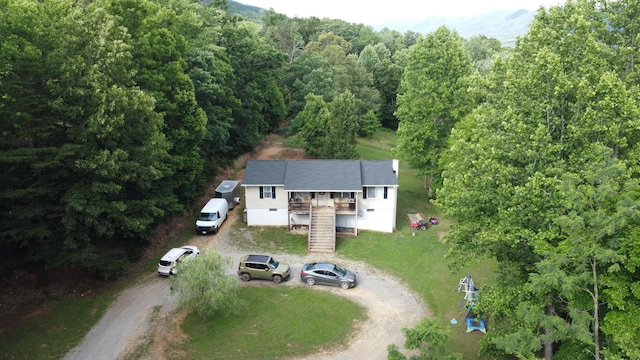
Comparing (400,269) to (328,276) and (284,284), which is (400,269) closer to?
(328,276)

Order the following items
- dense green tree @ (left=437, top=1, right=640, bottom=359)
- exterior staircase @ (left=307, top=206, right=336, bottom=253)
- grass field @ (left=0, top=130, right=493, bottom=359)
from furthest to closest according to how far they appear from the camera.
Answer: exterior staircase @ (left=307, top=206, right=336, bottom=253), grass field @ (left=0, top=130, right=493, bottom=359), dense green tree @ (left=437, top=1, right=640, bottom=359)

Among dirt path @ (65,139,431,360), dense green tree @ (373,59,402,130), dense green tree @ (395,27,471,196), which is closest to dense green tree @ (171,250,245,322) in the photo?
dirt path @ (65,139,431,360)

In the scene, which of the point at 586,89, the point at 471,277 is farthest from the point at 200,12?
the point at 586,89

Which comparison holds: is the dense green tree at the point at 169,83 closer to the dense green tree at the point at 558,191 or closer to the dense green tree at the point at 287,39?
the dense green tree at the point at 558,191

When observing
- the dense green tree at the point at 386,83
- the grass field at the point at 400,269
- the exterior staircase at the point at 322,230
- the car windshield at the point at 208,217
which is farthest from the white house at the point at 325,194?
the dense green tree at the point at 386,83

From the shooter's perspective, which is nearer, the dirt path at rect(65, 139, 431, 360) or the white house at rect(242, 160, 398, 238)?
the dirt path at rect(65, 139, 431, 360)

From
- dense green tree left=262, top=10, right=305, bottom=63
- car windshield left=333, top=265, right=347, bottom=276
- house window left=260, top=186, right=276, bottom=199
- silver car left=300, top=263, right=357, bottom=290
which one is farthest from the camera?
dense green tree left=262, top=10, right=305, bottom=63

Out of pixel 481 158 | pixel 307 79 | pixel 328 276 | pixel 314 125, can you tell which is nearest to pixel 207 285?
pixel 328 276

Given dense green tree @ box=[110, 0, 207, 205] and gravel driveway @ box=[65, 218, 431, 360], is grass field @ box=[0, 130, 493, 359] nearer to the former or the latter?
gravel driveway @ box=[65, 218, 431, 360]
